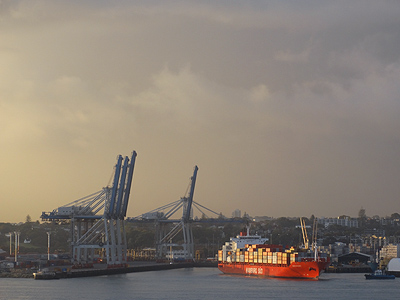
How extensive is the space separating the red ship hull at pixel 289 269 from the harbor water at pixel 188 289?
2841 millimetres

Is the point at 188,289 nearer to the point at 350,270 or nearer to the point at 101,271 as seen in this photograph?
the point at 101,271

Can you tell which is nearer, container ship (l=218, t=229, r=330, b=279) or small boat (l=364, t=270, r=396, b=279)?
container ship (l=218, t=229, r=330, b=279)

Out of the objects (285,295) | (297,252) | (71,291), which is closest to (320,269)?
(297,252)

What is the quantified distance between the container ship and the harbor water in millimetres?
3250

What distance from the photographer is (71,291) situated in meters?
96.1

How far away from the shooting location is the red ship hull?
11935 centimetres

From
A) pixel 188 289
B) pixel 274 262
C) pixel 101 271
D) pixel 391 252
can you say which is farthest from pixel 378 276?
pixel 391 252

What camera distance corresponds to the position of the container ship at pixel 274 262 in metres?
120

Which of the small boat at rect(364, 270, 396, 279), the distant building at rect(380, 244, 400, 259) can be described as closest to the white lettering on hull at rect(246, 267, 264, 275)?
the small boat at rect(364, 270, 396, 279)

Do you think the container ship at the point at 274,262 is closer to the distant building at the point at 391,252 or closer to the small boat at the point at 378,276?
the small boat at the point at 378,276

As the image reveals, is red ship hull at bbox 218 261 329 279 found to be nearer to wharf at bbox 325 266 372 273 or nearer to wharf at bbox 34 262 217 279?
wharf at bbox 34 262 217 279

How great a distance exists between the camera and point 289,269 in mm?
121375

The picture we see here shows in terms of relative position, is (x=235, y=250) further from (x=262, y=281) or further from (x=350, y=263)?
(x=350, y=263)

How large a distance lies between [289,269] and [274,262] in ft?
14.2
